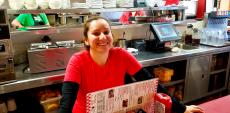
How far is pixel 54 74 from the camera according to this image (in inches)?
88.3

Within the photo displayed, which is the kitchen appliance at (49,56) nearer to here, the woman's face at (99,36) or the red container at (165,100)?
the woman's face at (99,36)

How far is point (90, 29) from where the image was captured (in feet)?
5.39

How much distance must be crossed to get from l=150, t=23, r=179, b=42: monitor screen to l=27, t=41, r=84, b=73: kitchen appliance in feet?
3.80

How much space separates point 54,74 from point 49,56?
18 cm

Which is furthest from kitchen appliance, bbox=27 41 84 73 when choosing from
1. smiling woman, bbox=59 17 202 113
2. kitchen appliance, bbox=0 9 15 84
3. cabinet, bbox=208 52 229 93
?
cabinet, bbox=208 52 229 93

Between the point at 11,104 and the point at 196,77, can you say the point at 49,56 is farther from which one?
the point at 196,77

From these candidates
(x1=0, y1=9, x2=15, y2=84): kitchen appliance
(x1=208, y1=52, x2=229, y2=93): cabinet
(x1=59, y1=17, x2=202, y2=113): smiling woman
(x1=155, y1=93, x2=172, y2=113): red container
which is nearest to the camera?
(x1=155, y1=93, x2=172, y2=113): red container

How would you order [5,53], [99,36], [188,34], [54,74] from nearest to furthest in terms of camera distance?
[99,36] → [5,53] → [54,74] → [188,34]

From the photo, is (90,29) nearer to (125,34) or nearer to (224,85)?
(125,34)

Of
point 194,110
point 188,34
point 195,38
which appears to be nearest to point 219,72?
point 195,38

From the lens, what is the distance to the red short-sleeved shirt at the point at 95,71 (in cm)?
161

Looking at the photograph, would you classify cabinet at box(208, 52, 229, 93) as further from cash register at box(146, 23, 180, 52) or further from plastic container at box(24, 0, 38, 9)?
plastic container at box(24, 0, 38, 9)

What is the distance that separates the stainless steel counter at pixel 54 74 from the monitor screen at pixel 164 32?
0.21m

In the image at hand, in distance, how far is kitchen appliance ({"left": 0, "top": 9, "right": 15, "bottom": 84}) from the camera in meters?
1.92
